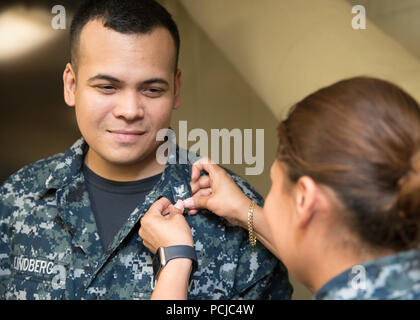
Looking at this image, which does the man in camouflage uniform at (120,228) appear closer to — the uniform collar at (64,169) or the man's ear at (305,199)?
the uniform collar at (64,169)

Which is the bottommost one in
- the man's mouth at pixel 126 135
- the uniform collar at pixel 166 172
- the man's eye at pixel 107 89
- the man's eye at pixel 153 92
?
the uniform collar at pixel 166 172

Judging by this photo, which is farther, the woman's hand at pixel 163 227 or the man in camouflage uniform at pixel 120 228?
the man in camouflage uniform at pixel 120 228

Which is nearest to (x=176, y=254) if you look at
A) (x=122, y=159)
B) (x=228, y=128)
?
(x=122, y=159)

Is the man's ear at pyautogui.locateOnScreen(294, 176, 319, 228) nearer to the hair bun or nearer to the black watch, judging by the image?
the hair bun

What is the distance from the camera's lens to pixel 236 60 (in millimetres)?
2537

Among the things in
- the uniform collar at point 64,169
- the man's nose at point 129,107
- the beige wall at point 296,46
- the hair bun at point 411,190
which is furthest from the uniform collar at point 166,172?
the hair bun at point 411,190

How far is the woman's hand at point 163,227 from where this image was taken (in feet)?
4.43

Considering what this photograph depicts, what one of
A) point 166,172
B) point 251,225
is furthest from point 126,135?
point 251,225

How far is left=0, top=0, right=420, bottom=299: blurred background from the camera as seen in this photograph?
204 cm

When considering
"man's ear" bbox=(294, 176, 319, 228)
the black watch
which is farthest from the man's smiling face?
"man's ear" bbox=(294, 176, 319, 228)

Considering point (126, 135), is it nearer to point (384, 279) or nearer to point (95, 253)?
point (95, 253)

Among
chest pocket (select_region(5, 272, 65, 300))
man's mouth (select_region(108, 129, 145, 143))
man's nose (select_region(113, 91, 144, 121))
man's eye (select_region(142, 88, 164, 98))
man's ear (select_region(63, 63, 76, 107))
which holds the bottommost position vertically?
chest pocket (select_region(5, 272, 65, 300))

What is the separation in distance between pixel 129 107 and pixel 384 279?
2.72 ft

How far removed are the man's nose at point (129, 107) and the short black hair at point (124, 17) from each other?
0.63ft
